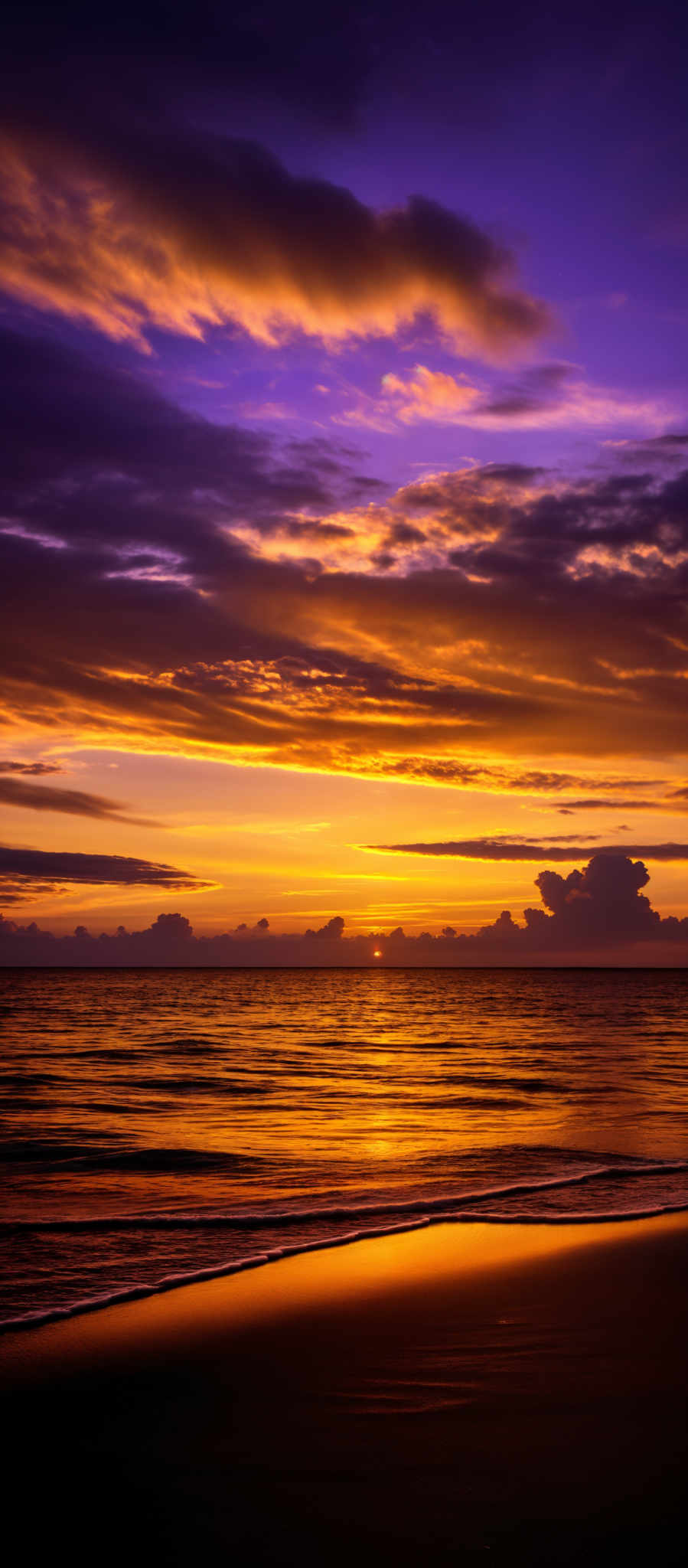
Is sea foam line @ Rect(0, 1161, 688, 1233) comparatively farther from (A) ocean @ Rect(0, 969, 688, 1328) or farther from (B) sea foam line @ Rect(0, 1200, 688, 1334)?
(B) sea foam line @ Rect(0, 1200, 688, 1334)

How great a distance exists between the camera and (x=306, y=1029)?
140ft

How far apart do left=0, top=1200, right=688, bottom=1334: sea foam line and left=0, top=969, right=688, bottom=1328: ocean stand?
1.1 inches

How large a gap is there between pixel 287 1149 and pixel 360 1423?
9056 millimetres

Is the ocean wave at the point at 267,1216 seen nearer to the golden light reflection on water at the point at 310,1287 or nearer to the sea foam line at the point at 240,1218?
the sea foam line at the point at 240,1218

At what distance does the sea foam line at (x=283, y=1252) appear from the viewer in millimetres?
6855

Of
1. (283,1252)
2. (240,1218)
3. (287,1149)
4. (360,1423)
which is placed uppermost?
(360,1423)

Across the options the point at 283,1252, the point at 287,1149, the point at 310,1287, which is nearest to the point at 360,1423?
the point at 310,1287

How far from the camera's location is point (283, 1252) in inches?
334

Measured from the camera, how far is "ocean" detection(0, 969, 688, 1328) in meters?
8.84

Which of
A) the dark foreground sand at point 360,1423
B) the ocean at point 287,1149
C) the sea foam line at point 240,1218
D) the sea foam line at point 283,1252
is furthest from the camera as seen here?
the sea foam line at point 240,1218

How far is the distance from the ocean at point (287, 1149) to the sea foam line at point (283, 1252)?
0.10 ft

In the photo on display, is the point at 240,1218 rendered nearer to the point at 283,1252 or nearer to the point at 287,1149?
the point at 283,1252

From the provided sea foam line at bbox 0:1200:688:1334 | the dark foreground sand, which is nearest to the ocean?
sea foam line at bbox 0:1200:688:1334

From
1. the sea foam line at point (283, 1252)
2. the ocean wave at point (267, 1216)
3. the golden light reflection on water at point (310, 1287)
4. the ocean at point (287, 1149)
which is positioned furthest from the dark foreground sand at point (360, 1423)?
the ocean wave at point (267, 1216)
